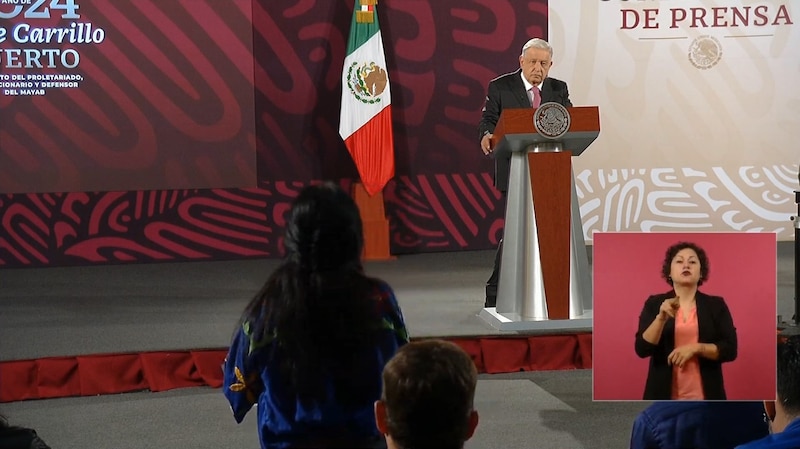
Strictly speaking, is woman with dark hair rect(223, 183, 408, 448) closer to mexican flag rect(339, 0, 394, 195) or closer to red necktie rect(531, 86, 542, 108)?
red necktie rect(531, 86, 542, 108)

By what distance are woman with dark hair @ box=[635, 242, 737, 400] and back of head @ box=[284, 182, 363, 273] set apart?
584 millimetres

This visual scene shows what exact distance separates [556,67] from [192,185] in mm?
2861

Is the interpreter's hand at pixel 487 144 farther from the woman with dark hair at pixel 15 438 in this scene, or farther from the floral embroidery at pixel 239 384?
the woman with dark hair at pixel 15 438

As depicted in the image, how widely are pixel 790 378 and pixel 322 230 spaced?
34.9 inches

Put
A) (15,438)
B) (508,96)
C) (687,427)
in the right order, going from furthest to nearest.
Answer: (508,96)
(687,427)
(15,438)

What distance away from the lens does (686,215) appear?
772 centimetres

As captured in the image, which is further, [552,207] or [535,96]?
[535,96]

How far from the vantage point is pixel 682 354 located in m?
1.86

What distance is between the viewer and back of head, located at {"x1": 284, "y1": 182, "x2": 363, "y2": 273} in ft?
5.78

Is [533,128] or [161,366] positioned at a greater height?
[533,128]

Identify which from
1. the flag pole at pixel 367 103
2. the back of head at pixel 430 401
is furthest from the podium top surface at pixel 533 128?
the flag pole at pixel 367 103

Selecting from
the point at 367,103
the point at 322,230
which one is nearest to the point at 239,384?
the point at 322,230

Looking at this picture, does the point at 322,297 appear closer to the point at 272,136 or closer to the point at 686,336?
the point at 686,336

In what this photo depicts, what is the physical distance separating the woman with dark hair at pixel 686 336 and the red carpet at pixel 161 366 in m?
2.36
